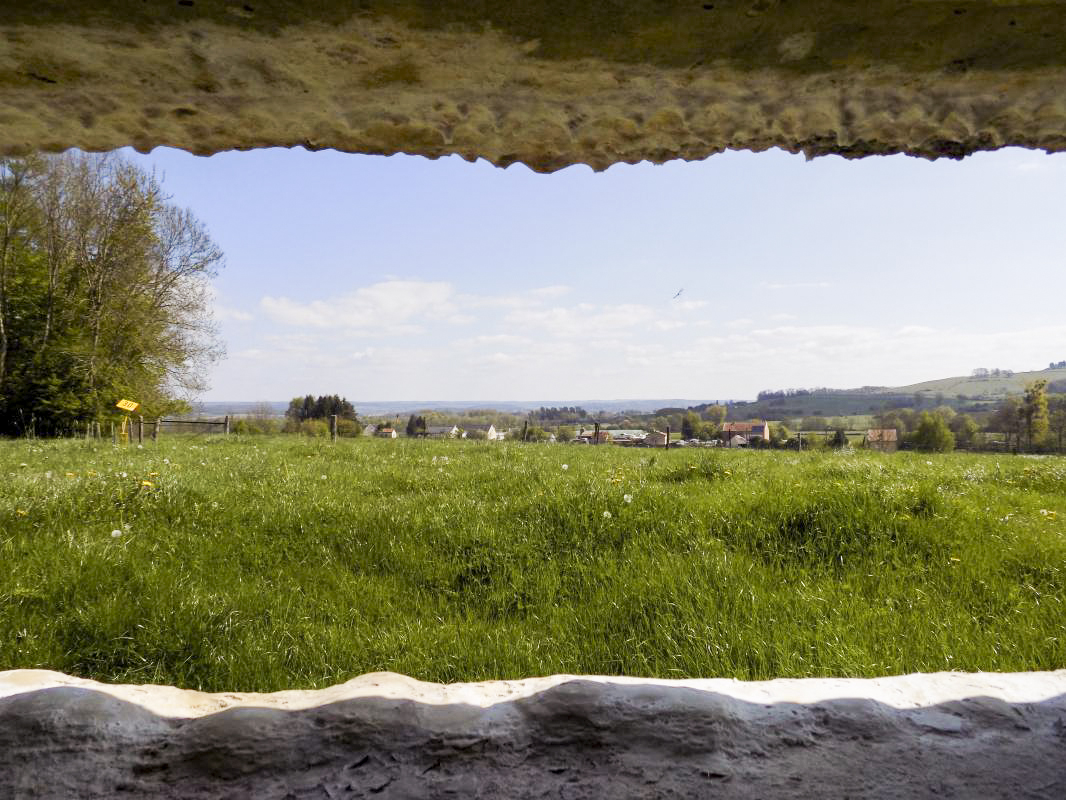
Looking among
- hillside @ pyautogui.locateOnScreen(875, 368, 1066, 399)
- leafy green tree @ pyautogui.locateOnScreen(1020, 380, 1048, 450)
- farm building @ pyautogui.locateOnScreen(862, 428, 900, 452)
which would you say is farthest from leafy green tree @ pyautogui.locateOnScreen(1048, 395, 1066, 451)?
hillside @ pyautogui.locateOnScreen(875, 368, 1066, 399)

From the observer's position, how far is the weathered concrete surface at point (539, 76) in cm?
147

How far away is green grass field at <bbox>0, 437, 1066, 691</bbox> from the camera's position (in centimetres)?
305

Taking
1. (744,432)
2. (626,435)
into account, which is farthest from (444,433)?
(744,432)

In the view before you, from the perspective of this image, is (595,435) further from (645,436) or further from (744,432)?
(744,432)

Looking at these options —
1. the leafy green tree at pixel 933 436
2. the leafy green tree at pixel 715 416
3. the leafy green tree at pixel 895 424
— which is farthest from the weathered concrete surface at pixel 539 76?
the leafy green tree at pixel 715 416

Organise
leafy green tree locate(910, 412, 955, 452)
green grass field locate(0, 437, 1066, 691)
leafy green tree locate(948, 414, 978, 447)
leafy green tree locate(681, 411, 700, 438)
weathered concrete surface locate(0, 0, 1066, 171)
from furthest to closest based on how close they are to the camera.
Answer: leafy green tree locate(681, 411, 700, 438), leafy green tree locate(948, 414, 978, 447), leafy green tree locate(910, 412, 955, 452), green grass field locate(0, 437, 1066, 691), weathered concrete surface locate(0, 0, 1066, 171)

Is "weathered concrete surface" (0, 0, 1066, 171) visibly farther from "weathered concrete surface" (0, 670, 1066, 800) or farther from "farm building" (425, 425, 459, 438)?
"farm building" (425, 425, 459, 438)

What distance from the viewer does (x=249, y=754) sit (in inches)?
68.3

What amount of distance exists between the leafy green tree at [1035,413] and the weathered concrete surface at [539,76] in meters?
21.2

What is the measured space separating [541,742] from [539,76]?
6.35 feet

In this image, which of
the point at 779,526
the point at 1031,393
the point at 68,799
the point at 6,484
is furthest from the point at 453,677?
the point at 1031,393

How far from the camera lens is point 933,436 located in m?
18.5

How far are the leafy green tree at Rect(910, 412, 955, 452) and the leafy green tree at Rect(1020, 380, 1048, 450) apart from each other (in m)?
2.24

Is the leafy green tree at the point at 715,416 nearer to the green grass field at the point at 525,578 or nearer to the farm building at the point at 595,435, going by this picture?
the farm building at the point at 595,435
